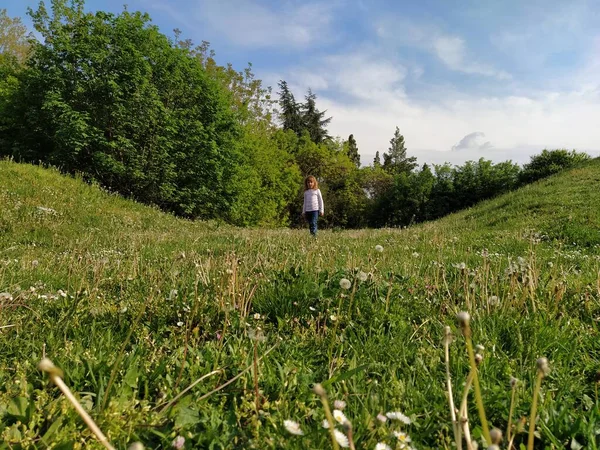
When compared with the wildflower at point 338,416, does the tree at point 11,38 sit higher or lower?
higher

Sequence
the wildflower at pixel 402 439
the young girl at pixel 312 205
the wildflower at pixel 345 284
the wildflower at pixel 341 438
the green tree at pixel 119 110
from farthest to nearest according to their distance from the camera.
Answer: the green tree at pixel 119 110 < the young girl at pixel 312 205 < the wildflower at pixel 345 284 < the wildflower at pixel 402 439 < the wildflower at pixel 341 438

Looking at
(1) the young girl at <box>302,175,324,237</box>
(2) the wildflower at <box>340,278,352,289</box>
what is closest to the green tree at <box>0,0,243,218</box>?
(1) the young girl at <box>302,175,324,237</box>

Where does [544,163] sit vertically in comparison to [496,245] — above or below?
above

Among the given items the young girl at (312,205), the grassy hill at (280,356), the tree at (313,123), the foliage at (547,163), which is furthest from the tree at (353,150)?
the grassy hill at (280,356)

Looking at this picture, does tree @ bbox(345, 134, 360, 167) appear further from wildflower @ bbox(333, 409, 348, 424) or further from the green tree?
wildflower @ bbox(333, 409, 348, 424)

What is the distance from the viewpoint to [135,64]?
2105 cm

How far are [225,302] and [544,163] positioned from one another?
3645cm

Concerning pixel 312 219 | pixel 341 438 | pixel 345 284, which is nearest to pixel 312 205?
pixel 312 219

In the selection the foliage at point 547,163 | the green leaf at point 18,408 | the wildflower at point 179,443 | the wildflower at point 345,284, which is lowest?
the wildflower at point 179,443

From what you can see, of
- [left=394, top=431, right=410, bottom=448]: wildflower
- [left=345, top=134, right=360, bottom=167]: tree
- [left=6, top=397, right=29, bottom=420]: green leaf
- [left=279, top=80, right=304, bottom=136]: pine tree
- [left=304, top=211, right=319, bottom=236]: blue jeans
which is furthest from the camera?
[left=345, top=134, right=360, bottom=167]: tree

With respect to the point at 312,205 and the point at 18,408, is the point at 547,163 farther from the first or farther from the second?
the point at 18,408

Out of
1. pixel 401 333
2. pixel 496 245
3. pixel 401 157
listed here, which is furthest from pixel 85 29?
pixel 401 157

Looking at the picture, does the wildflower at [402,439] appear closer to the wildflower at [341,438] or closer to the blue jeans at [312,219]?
the wildflower at [341,438]

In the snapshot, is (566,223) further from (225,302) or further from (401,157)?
(401,157)
